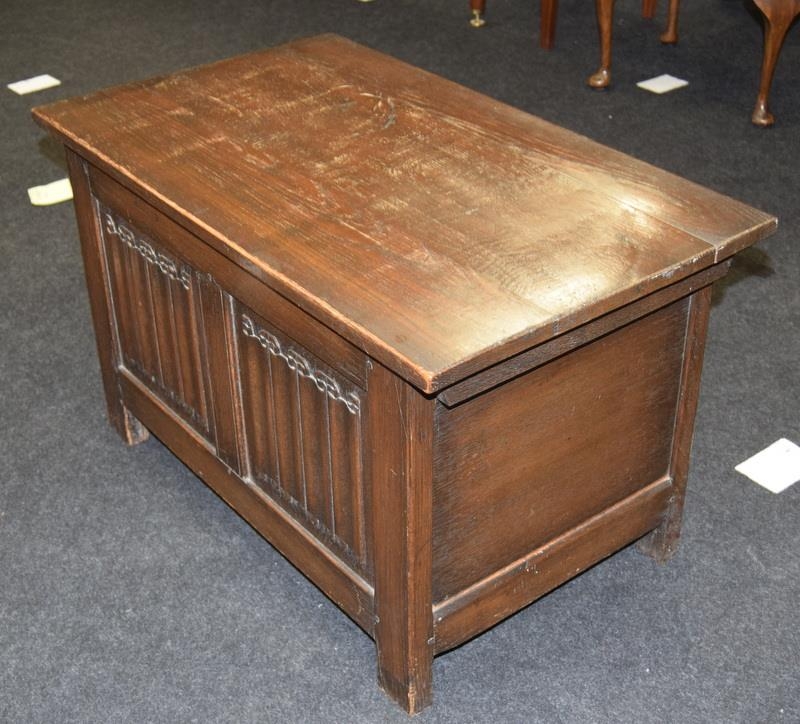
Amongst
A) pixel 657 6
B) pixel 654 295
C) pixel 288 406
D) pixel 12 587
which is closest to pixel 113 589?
pixel 12 587

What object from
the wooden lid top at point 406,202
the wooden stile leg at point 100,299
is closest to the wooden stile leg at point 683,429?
the wooden lid top at point 406,202

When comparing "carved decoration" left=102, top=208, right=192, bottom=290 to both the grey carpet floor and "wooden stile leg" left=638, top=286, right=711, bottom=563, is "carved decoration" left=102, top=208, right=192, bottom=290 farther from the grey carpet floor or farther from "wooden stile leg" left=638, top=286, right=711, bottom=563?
"wooden stile leg" left=638, top=286, right=711, bottom=563

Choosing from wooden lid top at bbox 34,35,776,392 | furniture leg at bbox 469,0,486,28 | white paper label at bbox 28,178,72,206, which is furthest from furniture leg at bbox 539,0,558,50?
wooden lid top at bbox 34,35,776,392

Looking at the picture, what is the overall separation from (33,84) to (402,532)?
2612 millimetres

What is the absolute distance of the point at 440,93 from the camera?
1.92 metres

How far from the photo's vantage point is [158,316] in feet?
6.11

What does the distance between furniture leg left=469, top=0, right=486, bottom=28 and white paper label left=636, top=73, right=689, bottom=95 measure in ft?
2.22

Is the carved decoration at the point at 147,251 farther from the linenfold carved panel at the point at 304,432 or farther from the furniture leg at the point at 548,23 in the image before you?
the furniture leg at the point at 548,23

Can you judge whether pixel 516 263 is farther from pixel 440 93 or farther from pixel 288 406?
pixel 440 93

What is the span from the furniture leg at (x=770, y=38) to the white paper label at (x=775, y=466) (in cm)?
142

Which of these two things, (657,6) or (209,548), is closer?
(209,548)

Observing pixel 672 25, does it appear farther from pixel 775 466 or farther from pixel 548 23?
pixel 775 466

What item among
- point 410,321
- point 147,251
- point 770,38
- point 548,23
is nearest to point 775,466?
point 410,321

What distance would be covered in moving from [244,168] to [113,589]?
0.66m
